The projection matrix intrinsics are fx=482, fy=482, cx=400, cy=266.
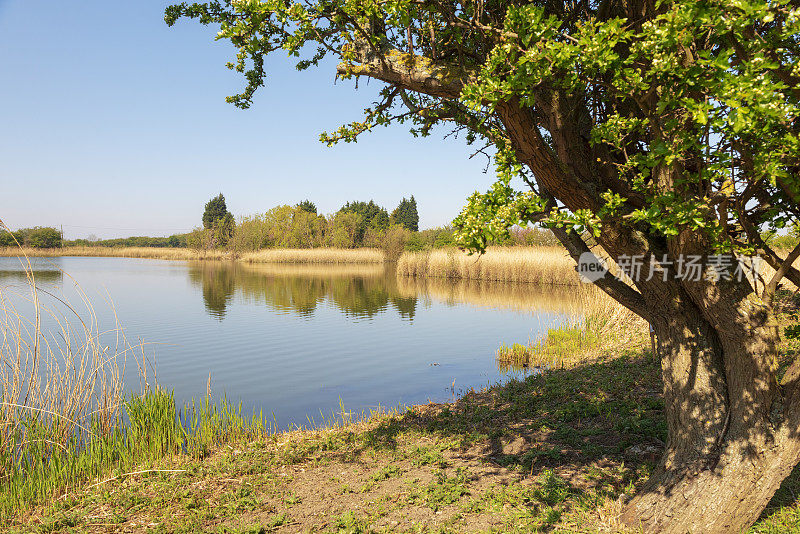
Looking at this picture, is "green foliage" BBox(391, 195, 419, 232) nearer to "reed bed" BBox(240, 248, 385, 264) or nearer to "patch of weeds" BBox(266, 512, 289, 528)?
"reed bed" BBox(240, 248, 385, 264)

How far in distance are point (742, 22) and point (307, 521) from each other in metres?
3.99

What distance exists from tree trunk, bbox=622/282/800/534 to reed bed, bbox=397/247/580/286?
51.2 ft

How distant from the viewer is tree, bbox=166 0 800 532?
7.66 feet

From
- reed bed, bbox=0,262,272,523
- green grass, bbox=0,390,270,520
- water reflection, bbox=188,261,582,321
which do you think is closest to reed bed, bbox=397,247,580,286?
water reflection, bbox=188,261,582,321

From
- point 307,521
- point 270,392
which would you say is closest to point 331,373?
point 270,392

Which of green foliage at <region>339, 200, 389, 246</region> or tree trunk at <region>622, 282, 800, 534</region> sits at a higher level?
green foliage at <region>339, 200, 389, 246</region>

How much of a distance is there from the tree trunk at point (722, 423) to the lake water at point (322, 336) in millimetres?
5141

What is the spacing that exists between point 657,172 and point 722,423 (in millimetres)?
1743

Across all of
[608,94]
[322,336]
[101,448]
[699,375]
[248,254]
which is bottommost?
[322,336]

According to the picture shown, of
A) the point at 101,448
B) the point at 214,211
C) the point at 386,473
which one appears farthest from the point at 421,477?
the point at 214,211

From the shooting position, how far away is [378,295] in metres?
22.8

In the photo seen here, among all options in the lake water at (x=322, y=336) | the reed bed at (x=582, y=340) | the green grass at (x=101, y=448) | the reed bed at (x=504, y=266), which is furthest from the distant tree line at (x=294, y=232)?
the green grass at (x=101, y=448)

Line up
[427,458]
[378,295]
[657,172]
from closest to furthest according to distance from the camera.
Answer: [657,172] < [427,458] < [378,295]

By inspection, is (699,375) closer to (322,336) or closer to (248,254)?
(322,336)
